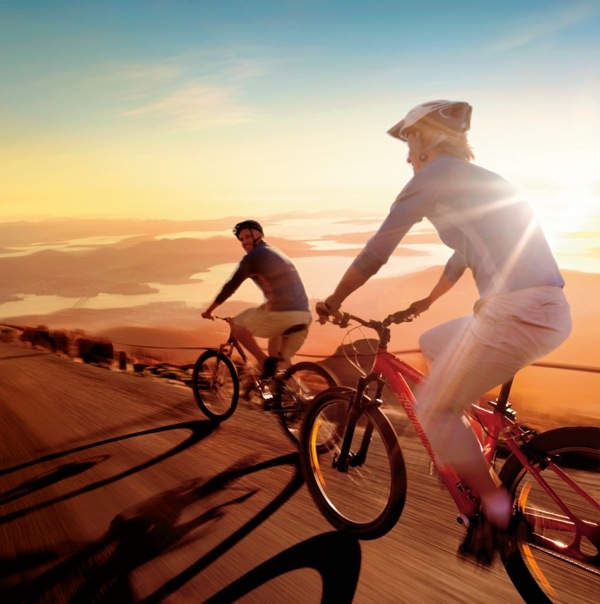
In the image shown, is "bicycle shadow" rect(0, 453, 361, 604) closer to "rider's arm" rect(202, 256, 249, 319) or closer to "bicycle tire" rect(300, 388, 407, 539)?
"bicycle tire" rect(300, 388, 407, 539)

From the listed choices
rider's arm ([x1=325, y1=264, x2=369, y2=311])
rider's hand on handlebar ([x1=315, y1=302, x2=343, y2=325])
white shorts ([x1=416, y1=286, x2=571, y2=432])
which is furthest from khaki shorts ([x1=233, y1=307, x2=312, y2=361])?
white shorts ([x1=416, y1=286, x2=571, y2=432])

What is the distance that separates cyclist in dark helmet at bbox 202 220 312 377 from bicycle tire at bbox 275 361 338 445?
0.20 metres

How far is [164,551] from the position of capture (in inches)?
124

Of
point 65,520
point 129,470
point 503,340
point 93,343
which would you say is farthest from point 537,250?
point 93,343

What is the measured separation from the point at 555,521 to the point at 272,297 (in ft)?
10.6

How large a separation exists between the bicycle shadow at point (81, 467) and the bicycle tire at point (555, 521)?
9.52 ft

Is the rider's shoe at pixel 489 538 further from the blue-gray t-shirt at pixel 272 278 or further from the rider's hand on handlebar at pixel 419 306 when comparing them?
the blue-gray t-shirt at pixel 272 278

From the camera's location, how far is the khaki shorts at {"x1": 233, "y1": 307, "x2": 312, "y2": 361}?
525 cm

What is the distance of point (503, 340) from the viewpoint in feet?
7.95

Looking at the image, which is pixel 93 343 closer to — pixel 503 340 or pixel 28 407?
pixel 28 407

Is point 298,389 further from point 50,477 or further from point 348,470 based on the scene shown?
point 50,477

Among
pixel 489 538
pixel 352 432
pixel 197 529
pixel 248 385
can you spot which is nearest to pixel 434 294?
pixel 352 432

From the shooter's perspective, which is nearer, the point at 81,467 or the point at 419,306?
the point at 419,306

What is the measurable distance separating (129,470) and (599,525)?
3.34 m
